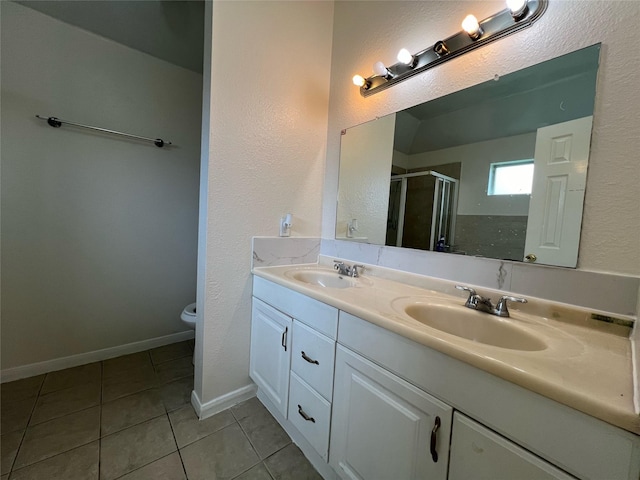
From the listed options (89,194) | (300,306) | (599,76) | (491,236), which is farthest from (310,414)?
(89,194)

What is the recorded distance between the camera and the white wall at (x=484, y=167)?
93 cm

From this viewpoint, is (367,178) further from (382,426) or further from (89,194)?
(89,194)

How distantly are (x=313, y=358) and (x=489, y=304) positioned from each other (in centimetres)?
73

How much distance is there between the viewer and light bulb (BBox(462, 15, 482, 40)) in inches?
38.8

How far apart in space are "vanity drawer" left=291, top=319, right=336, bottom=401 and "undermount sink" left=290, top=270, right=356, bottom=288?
13.7 inches

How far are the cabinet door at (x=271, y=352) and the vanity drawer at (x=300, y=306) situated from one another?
0.16ft

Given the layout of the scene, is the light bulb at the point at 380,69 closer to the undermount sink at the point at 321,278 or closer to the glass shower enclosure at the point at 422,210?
the glass shower enclosure at the point at 422,210

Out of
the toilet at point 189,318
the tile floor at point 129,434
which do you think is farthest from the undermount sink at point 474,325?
the toilet at point 189,318

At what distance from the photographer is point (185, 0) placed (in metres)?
1.48

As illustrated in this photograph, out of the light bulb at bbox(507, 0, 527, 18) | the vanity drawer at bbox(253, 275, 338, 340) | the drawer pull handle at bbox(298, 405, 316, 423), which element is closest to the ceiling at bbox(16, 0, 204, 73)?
the light bulb at bbox(507, 0, 527, 18)

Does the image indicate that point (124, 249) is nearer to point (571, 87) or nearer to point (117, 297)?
point (117, 297)

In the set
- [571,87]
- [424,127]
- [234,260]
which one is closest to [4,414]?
[234,260]

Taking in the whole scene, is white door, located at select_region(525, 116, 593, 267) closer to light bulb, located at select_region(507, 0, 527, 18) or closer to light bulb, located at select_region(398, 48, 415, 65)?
light bulb, located at select_region(507, 0, 527, 18)

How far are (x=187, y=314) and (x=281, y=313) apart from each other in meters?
0.94
